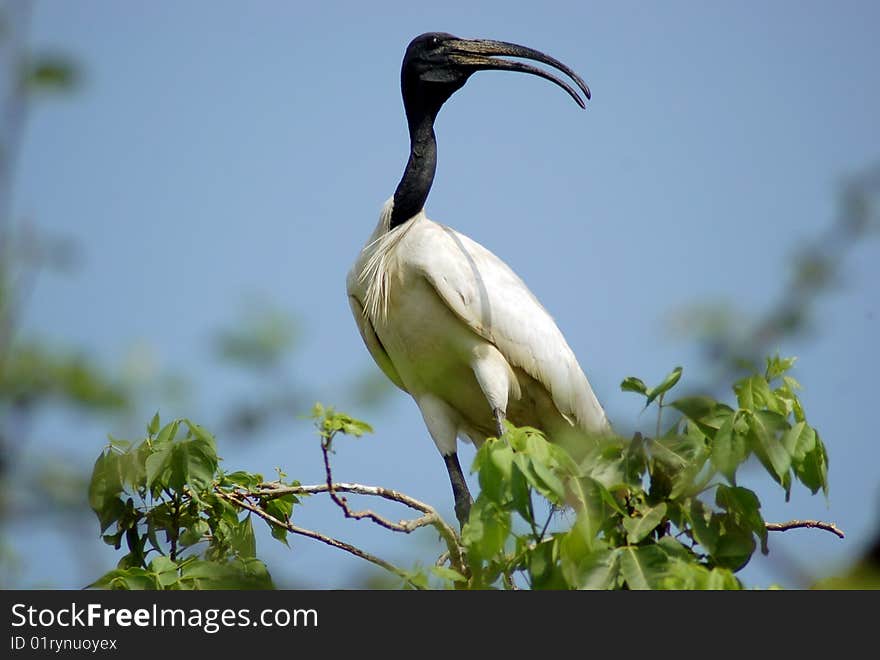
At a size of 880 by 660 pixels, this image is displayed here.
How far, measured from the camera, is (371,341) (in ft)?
19.4

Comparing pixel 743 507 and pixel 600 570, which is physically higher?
pixel 743 507

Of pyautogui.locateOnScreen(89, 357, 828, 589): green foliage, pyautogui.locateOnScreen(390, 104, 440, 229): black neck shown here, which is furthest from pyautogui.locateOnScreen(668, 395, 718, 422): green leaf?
pyautogui.locateOnScreen(390, 104, 440, 229): black neck

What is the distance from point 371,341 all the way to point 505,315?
75 centimetres

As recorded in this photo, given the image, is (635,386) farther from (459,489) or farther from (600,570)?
(459,489)

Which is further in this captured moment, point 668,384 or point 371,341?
point 371,341

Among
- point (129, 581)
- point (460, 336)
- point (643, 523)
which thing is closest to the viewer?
point (643, 523)

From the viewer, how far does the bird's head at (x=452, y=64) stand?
627cm

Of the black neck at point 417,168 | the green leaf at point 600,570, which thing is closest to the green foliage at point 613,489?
the green leaf at point 600,570

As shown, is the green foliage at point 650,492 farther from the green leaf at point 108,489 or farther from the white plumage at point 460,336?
the white plumage at point 460,336

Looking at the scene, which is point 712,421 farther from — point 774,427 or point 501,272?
point 501,272

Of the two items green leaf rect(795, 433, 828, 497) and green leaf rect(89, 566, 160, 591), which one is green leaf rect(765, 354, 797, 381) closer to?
green leaf rect(795, 433, 828, 497)

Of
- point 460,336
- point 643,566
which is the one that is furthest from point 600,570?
point 460,336
